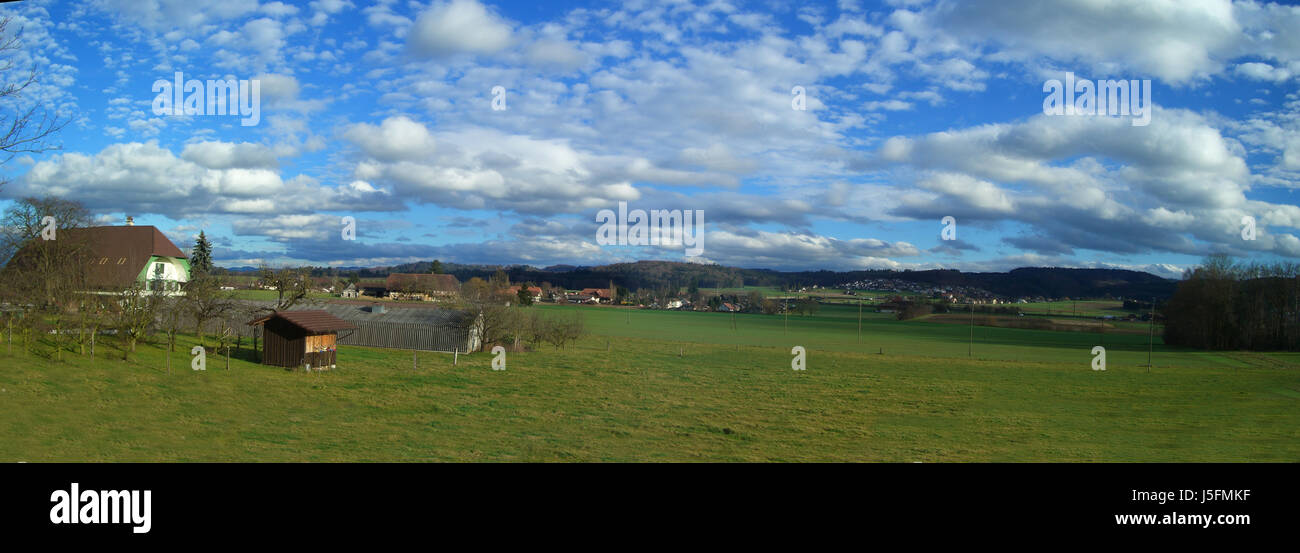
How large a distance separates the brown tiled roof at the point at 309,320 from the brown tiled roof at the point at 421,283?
55.0 meters

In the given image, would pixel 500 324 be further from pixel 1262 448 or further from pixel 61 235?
pixel 1262 448

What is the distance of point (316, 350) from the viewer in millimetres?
23062

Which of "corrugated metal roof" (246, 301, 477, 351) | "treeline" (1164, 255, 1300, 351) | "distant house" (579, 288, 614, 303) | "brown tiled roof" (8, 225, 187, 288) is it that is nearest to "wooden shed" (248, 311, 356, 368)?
"corrugated metal roof" (246, 301, 477, 351)

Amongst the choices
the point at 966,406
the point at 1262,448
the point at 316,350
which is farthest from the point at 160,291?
the point at 1262,448

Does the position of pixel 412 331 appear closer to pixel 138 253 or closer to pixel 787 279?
pixel 138 253

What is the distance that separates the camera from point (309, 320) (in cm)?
2297

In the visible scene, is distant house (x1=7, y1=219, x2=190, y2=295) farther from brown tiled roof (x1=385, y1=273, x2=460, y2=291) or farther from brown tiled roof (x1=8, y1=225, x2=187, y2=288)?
brown tiled roof (x1=385, y1=273, x2=460, y2=291)

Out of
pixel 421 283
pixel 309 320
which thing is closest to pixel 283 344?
pixel 309 320

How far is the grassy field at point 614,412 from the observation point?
1118 centimetres

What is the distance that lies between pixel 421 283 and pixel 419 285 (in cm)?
57

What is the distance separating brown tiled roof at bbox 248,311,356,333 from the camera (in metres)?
22.5
